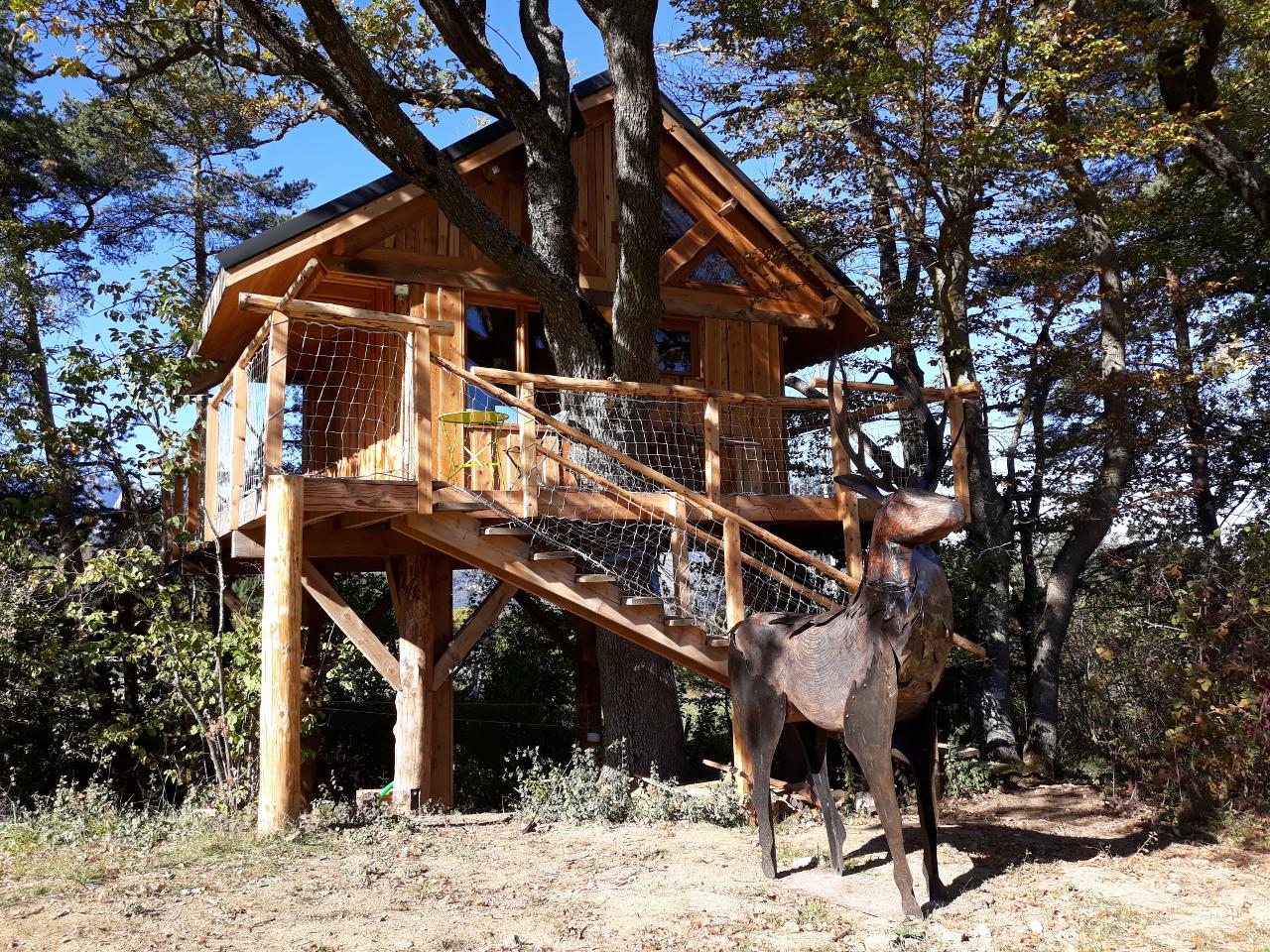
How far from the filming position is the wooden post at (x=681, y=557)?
8867 mm

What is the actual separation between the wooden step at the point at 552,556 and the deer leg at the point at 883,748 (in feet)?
10.1

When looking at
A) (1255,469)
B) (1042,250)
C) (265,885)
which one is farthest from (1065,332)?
(265,885)

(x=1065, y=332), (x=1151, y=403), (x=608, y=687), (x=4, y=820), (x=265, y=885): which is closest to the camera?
(x=265, y=885)

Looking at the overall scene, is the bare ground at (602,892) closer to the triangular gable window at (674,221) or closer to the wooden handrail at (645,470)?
the wooden handrail at (645,470)

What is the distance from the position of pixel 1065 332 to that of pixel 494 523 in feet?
34.2

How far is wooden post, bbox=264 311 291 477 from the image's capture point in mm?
7758

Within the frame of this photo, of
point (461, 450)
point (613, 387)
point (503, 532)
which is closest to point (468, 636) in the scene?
point (461, 450)

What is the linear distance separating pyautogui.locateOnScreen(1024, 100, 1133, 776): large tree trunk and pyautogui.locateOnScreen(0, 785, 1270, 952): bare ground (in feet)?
14.3

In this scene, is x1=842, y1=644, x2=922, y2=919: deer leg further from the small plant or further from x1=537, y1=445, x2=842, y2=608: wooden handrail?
the small plant

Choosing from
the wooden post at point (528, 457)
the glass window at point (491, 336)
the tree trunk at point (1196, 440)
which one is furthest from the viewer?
the tree trunk at point (1196, 440)

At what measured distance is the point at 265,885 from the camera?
6520 mm

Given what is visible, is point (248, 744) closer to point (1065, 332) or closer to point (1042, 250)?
point (1042, 250)

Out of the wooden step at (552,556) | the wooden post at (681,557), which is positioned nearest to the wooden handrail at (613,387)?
the wooden post at (681,557)

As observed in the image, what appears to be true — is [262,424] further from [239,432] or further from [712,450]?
[712,450]
